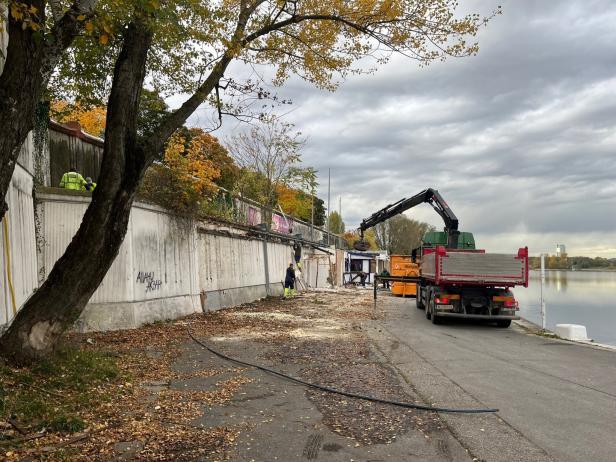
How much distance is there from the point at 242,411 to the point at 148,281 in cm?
773

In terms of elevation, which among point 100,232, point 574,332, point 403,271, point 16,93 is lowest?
point 574,332

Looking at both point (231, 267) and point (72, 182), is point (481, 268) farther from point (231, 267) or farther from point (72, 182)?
point (72, 182)

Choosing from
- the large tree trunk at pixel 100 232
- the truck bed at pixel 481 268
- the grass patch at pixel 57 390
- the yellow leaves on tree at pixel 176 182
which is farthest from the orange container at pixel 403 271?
the large tree trunk at pixel 100 232

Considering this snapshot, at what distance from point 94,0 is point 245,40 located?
3843 millimetres

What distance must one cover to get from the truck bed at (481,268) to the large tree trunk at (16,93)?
482 inches

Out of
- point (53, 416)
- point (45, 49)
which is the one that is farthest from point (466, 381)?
point (45, 49)

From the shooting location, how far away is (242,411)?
6168 millimetres

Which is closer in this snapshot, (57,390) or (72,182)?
(57,390)

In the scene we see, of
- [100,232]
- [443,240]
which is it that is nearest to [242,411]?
[100,232]

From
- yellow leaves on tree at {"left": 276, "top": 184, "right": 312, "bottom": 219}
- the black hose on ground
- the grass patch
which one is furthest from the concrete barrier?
yellow leaves on tree at {"left": 276, "top": 184, "right": 312, "bottom": 219}

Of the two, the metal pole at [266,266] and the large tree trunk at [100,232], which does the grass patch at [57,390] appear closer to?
the large tree trunk at [100,232]

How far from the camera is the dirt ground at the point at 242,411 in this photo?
4.81m

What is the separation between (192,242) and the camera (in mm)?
16250

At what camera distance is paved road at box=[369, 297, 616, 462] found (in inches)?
202
